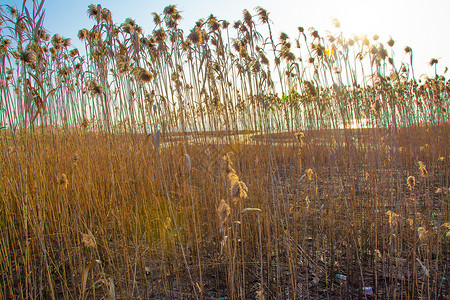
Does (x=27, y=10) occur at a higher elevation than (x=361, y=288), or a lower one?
higher

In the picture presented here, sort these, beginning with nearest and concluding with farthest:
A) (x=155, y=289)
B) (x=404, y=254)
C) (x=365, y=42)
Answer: (x=155, y=289), (x=404, y=254), (x=365, y=42)

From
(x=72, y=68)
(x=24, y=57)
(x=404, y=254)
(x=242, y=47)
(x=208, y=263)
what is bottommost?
(x=404, y=254)

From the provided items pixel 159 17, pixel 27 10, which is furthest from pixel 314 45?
pixel 27 10

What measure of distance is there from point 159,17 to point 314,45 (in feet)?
4.70

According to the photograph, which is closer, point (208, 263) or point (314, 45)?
point (208, 263)

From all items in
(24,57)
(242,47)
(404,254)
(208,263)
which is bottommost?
(404,254)

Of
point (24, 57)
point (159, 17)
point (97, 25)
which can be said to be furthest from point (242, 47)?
point (24, 57)

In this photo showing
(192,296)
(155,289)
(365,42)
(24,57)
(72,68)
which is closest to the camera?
(24,57)

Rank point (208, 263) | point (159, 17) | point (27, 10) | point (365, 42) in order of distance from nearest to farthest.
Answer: point (27, 10), point (208, 263), point (159, 17), point (365, 42)

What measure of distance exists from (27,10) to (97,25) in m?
0.65

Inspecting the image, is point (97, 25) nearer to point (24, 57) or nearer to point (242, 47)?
point (24, 57)

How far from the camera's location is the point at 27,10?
3.38ft

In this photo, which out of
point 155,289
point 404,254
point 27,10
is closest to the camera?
point 27,10

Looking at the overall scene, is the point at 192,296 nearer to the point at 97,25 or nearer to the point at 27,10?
the point at 27,10
